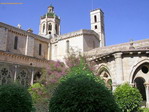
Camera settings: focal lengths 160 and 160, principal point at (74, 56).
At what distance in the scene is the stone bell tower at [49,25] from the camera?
41906mm

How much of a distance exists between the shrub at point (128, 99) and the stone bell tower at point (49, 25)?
3275 cm

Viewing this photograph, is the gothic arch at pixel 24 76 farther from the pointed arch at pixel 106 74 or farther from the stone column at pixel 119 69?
the stone column at pixel 119 69

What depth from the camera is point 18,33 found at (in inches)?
1182

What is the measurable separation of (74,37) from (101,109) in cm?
2669

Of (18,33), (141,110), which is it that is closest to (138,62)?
(141,110)

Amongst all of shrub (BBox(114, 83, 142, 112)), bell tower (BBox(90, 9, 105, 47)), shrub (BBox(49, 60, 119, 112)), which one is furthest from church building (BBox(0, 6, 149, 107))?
bell tower (BBox(90, 9, 105, 47))

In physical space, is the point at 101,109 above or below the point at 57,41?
below

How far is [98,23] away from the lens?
47.5 metres

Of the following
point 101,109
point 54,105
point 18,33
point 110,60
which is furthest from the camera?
point 18,33

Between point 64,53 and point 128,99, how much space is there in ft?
74.5

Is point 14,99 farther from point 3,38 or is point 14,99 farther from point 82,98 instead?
point 3,38

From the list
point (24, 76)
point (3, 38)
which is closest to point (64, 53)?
point (24, 76)

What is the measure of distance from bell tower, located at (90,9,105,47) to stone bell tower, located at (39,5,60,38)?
11.0 m

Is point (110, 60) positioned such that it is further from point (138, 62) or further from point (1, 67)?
point (1, 67)
